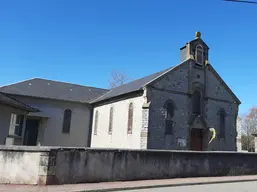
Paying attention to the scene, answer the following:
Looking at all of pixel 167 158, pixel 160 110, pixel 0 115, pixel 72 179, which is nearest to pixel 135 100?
pixel 160 110

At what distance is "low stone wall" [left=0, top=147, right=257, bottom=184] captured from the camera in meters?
9.41

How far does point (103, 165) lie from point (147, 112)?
10.0m

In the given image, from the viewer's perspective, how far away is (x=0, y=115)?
13.9 metres

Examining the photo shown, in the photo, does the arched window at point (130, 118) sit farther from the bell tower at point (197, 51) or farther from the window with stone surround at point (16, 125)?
the window with stone surround at point (16, 125)

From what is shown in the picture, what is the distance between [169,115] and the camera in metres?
21.8

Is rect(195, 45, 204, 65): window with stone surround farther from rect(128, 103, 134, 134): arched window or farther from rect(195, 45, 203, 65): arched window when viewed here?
rect(128, 103, 134, 134): arched window

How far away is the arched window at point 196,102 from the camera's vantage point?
928 inches

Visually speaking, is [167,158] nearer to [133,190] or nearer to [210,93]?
[133,190]

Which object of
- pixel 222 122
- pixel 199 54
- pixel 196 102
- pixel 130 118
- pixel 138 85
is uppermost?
pixel 199 54

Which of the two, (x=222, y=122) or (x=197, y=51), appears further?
(x=222, y=122)

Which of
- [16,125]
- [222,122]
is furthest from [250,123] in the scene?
[16,125]

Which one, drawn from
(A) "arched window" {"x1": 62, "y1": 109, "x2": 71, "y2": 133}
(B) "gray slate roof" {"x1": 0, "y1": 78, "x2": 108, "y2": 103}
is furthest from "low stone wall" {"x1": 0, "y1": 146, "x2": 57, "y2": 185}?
(A) "arched window" {"x1": 62, "y1": 109, "x2": 71, "y2": 133}

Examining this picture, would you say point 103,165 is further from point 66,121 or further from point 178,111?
point 66,121

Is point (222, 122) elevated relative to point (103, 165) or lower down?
elevated
